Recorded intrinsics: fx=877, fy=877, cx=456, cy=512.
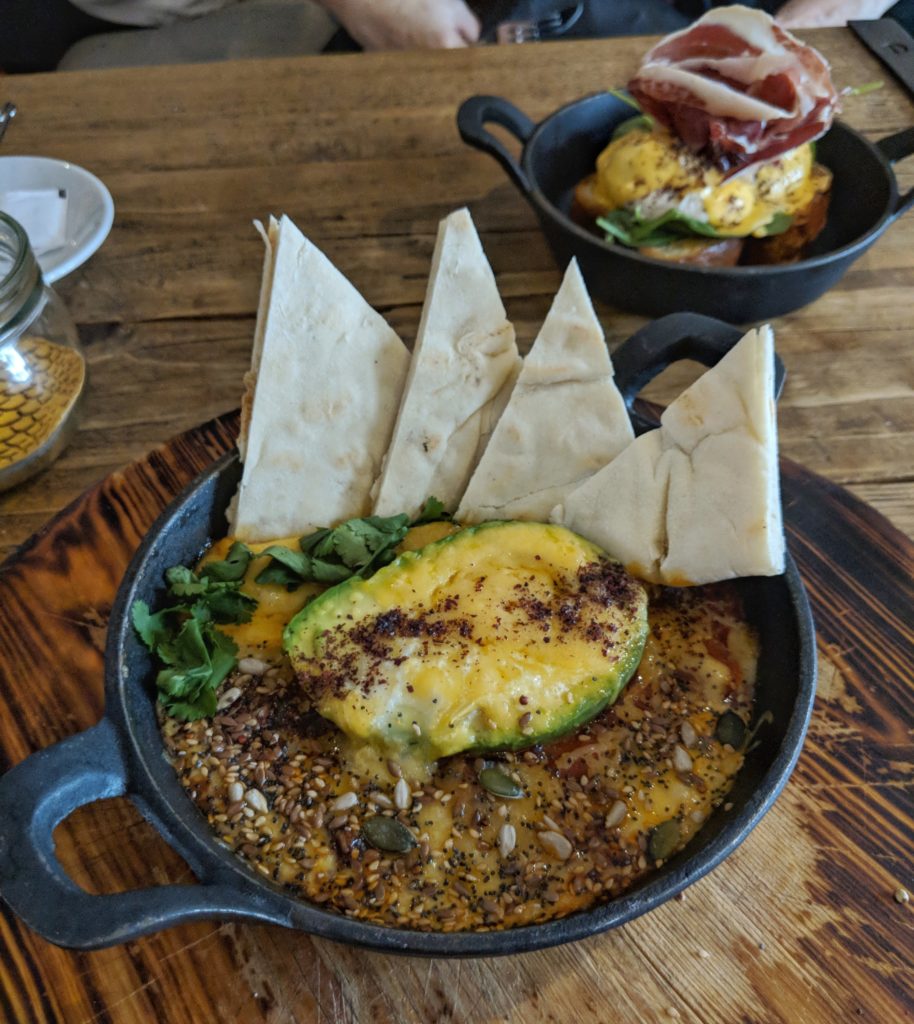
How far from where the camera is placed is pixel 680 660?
1540 millimetres

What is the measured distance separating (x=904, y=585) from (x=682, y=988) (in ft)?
3.24

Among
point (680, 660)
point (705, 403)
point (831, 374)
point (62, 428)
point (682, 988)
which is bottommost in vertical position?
point (831, 374)

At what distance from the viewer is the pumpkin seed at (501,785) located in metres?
1.37

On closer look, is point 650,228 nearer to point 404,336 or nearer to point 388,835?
point 404,336

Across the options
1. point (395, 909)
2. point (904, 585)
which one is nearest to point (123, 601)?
point (395, 909)

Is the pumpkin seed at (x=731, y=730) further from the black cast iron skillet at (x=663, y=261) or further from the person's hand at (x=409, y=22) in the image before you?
the person's hand at (x=409, y=22)

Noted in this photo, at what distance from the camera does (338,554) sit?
1611 mm

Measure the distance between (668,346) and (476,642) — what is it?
696 millimetres

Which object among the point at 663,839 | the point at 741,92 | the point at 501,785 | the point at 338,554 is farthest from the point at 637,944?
the point at 741,92

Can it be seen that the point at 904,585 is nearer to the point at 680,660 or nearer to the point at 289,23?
the point at 680,660

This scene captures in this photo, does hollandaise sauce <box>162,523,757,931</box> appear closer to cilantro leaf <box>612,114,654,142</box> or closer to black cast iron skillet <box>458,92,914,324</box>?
black cast iron skillet <box>458,92,914,324</box>

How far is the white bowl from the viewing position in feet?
9.25

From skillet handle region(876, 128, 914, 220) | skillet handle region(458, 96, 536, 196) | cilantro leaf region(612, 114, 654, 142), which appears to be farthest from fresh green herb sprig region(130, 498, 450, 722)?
skillet handle region(876, 128, 914, 220)

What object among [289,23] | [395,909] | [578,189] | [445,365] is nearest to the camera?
[395,909]
